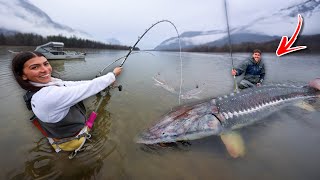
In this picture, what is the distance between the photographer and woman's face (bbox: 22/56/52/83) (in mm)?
2301

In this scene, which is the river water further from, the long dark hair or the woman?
the long dark hair

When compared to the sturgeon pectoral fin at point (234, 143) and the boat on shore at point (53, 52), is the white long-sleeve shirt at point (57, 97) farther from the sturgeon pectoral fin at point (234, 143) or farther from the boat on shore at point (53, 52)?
the boat on shore at point (53, 52)

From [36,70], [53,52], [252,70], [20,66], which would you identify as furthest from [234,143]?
[53,52]

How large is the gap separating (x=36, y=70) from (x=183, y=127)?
2.94m

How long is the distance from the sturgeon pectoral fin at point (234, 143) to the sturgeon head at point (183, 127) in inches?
9.3

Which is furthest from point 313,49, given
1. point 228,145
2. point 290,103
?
point 228,145

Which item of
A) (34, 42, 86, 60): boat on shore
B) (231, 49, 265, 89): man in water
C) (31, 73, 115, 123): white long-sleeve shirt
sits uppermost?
(34, 42, 86, 60): boat on shore

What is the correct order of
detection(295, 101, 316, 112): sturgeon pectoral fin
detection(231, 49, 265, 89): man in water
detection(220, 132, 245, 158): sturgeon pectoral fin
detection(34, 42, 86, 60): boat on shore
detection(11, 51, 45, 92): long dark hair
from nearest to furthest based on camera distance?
detection(11, 51, 45, 92): long dark hair
detection(220, 132, 245, 158): sturgeon pectoral fin
detection(295, 101, 316, 112): sturgeon pectoral fin
detection(231, 49, 265, 89): man in water
detection(34, 42, 86, 60): boat on shore

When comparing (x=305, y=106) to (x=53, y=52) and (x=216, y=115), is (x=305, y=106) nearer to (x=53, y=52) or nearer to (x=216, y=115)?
(x=216, y=115)

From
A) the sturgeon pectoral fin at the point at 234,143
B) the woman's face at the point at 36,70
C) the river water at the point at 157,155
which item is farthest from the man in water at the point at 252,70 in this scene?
the woman's face at the point at 36,70

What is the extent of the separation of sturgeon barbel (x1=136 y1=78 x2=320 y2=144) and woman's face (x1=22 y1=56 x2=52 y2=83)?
7.71 ft

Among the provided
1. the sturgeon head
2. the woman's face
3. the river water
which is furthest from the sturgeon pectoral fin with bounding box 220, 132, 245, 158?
the woman's face

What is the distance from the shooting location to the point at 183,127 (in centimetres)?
421

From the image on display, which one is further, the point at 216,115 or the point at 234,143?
the point at 216,115
